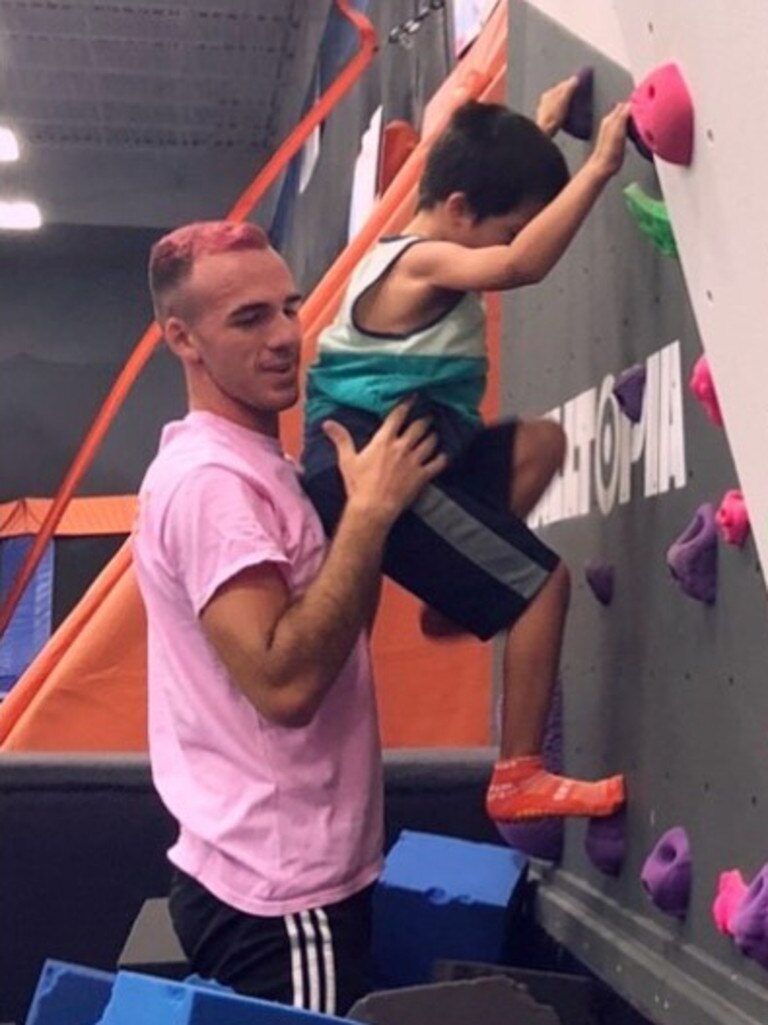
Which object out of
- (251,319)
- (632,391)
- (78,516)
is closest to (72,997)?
(251,319)

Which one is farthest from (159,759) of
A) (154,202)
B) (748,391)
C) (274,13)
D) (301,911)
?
(154,202)

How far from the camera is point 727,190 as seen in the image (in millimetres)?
982

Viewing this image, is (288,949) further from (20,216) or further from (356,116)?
(20,216)

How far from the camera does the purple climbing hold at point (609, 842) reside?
1818 mm

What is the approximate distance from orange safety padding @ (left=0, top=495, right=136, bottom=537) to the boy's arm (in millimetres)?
7041

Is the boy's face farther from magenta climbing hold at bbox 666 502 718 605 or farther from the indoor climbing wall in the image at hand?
magenta climbing hold at bbox 666 502 718 605

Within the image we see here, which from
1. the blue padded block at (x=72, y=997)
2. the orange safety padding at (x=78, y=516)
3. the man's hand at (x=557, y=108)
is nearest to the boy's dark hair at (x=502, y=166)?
the man's hand at (x=557, y=108)

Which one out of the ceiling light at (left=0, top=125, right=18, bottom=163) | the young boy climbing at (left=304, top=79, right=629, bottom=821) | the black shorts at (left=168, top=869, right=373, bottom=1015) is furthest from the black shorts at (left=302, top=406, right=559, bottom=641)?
the ceiling light at (left=0, top=125, right=18, bottom=163)

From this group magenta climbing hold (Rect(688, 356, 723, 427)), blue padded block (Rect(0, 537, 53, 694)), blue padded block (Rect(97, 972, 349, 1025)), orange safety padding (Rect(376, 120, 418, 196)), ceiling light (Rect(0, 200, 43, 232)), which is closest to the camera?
blue padded block (Rect(97, 972, 349, 1025))

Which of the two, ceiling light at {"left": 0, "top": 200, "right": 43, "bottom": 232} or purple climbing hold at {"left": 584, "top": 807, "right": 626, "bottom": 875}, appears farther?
ceiling light at {"left": 0, "top": 200, "right": 43, "bottom": 232}

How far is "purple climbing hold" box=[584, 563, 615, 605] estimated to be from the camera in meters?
1.88

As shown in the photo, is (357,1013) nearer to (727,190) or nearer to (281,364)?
(281,364)

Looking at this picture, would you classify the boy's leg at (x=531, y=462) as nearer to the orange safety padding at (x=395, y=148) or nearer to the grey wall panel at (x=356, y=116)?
the orange safety padding at (x=395, y=148)

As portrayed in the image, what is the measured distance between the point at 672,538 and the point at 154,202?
866 centimetres
